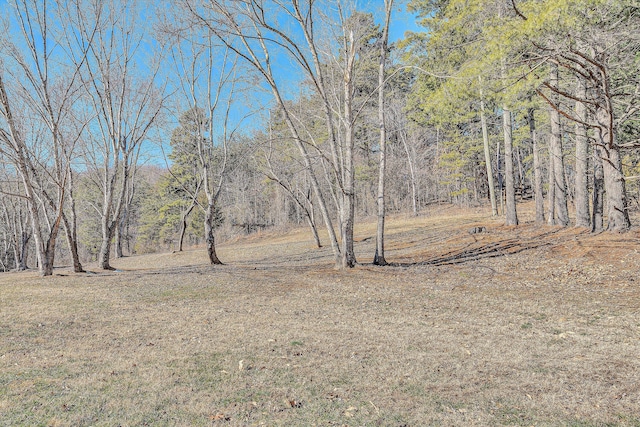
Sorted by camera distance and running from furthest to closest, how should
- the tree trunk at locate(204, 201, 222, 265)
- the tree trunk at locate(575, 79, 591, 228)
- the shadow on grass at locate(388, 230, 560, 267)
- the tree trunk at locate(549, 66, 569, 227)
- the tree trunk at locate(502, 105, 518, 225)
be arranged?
1. the tree trunk at locate(502, 105, 518, 225)
2. the tree trunk at locate(204, 201, 222, 265)
3. the tree trunk at locate(549, 66, 569, 227)
4. the tree trunk at locate(575, 79, 591, 228)
5. the shadow on grass at locate(388, 230, 560, 267)

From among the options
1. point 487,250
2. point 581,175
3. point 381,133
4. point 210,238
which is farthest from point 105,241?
point 581,175

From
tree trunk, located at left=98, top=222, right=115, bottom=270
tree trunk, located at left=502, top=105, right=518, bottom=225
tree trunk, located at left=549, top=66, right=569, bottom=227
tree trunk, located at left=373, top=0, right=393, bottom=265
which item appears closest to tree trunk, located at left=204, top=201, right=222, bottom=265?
tree trunk, located at left=98, top=222, right=115, bottom=270

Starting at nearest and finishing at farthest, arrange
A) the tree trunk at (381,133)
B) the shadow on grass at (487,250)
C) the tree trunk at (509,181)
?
1. the tree trunk at (381,133)
2. the shadow on grass at (487,250)
3. the tree trunk at (509,181)

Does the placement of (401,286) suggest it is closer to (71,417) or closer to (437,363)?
(437,363)

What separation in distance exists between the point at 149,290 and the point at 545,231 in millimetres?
11287

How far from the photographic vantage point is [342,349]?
13.4 feet

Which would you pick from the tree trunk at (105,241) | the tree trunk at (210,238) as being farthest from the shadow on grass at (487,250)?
the tree trunk at (105,241)

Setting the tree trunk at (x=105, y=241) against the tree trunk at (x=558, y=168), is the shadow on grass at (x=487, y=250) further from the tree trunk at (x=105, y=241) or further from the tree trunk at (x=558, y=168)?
the tree trunk at (x=105, y=241)

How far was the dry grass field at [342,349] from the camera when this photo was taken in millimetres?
2691

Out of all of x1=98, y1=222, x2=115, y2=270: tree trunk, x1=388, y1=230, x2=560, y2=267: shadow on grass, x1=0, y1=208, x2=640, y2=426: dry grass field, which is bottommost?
x1=0, y1=208, x2=640, y2=426: dry grass field

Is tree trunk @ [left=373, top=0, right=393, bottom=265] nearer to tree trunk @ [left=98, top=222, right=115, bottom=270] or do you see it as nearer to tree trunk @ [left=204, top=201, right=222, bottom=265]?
tree trunk @ [left=204, top=201, right=222, bottom=265]

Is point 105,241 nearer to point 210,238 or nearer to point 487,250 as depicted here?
point 210,238

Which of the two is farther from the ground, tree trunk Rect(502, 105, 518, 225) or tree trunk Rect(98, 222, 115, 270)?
tree trunk Rect(502, 105, 518, 225)

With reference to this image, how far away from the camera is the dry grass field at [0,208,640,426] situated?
2.69 m
